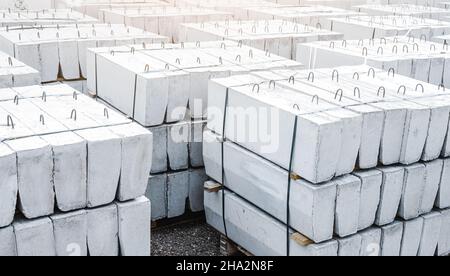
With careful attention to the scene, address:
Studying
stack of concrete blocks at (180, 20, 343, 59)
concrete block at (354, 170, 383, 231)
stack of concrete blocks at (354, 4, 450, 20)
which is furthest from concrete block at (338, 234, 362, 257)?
stack of concrete blocks at (354, 4, 450, 20)

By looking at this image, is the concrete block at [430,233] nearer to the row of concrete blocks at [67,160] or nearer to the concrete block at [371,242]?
the concrete block at [371,242]

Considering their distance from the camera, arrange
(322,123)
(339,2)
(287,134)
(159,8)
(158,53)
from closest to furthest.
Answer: (322,123)
(287,134)
(158,53)
(159,8)
(339,2)

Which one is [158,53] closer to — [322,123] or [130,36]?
[130,36]

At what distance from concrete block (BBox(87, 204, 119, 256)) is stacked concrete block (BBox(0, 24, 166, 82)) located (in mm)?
3397

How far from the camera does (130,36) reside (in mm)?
7711

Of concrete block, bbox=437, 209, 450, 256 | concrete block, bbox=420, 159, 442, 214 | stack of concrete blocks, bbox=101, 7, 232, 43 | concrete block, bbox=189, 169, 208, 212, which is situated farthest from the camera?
stack of concrete blocks, bbox=101, 7, 232, 43

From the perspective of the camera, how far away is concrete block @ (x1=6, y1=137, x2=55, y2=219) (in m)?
3.74

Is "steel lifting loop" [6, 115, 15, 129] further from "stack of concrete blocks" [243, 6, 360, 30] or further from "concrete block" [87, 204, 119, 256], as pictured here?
"stack of concrete blocks" [243, 6, 360, 30]

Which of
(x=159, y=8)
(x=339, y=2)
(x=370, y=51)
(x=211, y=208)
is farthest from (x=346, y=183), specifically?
(x=339, y=2)

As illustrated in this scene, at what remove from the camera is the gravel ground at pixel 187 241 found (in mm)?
5719

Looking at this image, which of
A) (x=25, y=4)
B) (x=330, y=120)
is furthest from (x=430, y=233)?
(x=25, y=4)

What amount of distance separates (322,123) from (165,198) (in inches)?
87.8

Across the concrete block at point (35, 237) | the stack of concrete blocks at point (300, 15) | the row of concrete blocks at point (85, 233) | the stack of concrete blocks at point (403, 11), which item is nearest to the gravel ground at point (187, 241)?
the row of concrete blocks at point (85, 233)

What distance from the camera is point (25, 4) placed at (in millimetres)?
11805
